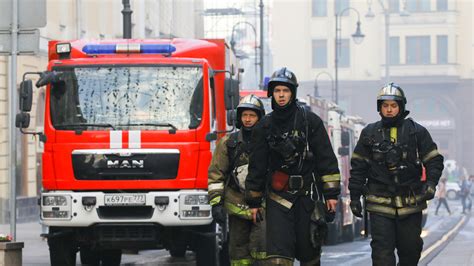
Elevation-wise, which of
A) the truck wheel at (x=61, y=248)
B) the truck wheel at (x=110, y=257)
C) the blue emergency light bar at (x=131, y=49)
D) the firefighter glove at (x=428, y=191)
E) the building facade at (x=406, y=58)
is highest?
the building facade at (x=406, y=58)

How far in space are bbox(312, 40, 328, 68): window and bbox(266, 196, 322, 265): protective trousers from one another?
283 ft

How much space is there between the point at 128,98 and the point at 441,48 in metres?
79.0

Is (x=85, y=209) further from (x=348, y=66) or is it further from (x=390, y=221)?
(x=348, y=66)

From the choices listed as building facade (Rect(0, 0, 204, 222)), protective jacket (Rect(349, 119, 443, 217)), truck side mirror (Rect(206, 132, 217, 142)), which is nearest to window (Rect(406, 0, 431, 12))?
building facade (Rect(0, 0, 204, 222))

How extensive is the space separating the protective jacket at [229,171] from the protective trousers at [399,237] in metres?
1.51

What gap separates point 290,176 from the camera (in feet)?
33.7

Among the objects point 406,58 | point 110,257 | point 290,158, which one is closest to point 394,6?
point 406,58

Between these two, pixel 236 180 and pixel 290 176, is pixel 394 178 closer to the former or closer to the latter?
pixel 290 176

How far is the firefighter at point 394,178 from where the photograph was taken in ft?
36.1

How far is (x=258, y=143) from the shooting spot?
10328 millimetres

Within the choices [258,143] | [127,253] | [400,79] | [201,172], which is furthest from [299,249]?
[400,79]

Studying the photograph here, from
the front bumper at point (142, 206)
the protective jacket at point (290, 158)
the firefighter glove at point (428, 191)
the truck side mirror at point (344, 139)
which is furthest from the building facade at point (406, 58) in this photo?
the protective jacket at point (290, 158)

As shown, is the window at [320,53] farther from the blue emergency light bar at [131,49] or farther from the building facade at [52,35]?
the blue emergency light bar at [131,49]

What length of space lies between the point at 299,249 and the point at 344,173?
20528 mm
